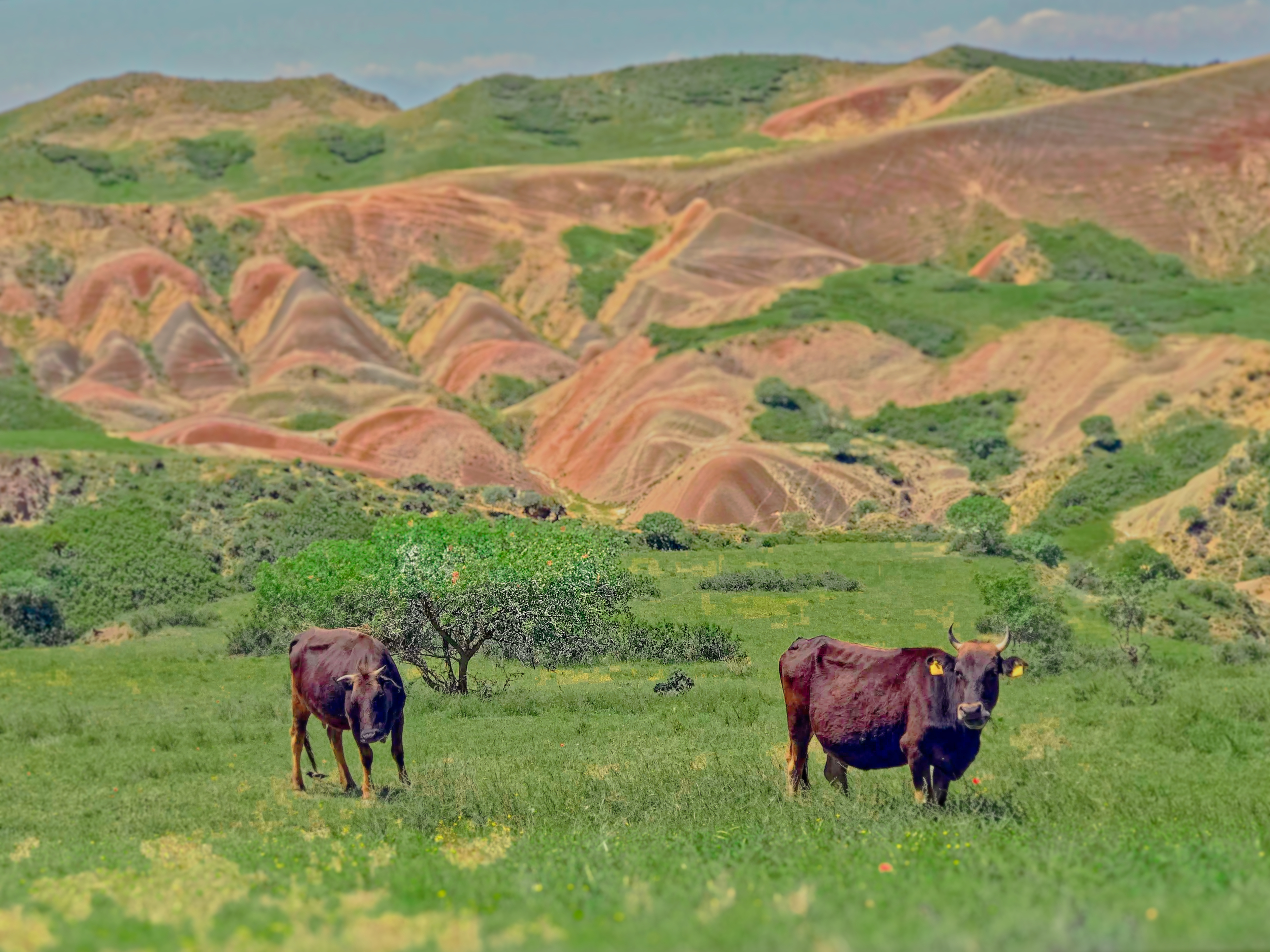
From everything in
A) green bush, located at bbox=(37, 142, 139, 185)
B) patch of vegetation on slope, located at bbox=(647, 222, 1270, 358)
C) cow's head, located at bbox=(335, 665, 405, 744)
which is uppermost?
green bush, located at bbox=(37, 142, 139, 185)

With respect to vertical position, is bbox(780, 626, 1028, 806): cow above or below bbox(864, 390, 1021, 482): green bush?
above

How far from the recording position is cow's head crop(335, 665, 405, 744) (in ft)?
66.1

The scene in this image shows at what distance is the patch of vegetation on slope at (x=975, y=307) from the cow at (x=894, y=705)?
78.7 m

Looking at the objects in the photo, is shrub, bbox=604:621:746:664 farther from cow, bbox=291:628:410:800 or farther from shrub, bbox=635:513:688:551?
shrub, bbox=635:513:688:551

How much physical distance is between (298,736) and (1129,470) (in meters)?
61.1

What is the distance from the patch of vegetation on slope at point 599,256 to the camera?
12719cm

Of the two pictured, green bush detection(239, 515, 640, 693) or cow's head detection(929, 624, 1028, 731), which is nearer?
cow's head detection(929, 624, 1028, 731)

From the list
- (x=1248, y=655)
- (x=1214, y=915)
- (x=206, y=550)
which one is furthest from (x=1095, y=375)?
(x=1214, y=915)

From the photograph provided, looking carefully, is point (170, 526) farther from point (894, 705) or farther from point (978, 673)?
point (978, 673)

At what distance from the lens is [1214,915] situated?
8.95m

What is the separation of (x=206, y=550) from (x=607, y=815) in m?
49.1

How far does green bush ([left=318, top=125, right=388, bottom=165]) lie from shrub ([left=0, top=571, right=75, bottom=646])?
5585 inches

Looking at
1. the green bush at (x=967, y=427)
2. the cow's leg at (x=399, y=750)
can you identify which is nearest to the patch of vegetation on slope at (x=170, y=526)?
the green bush at (x=967, y=427)

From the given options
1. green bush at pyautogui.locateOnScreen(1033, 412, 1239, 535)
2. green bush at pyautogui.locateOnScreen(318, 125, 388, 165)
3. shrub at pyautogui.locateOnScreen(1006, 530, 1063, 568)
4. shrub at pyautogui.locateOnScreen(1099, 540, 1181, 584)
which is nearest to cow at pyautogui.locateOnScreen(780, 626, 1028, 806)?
shrub at pyautogui.locateOnScreen(1099, 540, 1181, 584)
